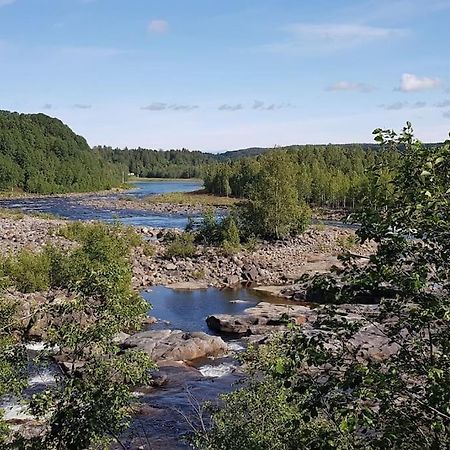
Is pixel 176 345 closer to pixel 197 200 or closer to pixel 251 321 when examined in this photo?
pixel 251 321

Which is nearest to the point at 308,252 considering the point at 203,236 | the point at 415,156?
the point at 203,236

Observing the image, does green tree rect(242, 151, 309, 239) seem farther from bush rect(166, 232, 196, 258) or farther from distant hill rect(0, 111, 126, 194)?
distant hill rect(0, 111, 126, 194)

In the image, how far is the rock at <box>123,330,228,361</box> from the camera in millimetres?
27906

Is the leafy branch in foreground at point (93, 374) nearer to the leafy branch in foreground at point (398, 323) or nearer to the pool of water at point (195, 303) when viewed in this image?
the leafy branch in foreground at point (398, 323)

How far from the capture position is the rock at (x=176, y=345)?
27906 millimetres

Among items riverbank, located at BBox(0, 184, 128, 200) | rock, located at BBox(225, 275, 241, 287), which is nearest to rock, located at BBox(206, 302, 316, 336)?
rock, located at BBox(225, 275, 241, 287)

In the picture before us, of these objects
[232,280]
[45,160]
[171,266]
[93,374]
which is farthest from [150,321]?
[45,160]

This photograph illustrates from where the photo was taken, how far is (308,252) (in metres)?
57.0

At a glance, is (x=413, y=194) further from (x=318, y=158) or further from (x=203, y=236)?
(x=318, y=158)

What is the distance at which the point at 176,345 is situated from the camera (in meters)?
28.6

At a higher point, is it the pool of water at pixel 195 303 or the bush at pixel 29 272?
the bush at pixel 29 272

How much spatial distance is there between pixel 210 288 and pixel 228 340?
507 inches

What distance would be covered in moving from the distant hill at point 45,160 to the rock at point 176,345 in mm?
120144

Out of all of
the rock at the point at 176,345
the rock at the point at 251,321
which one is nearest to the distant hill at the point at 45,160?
the rock at the point at 251,321
